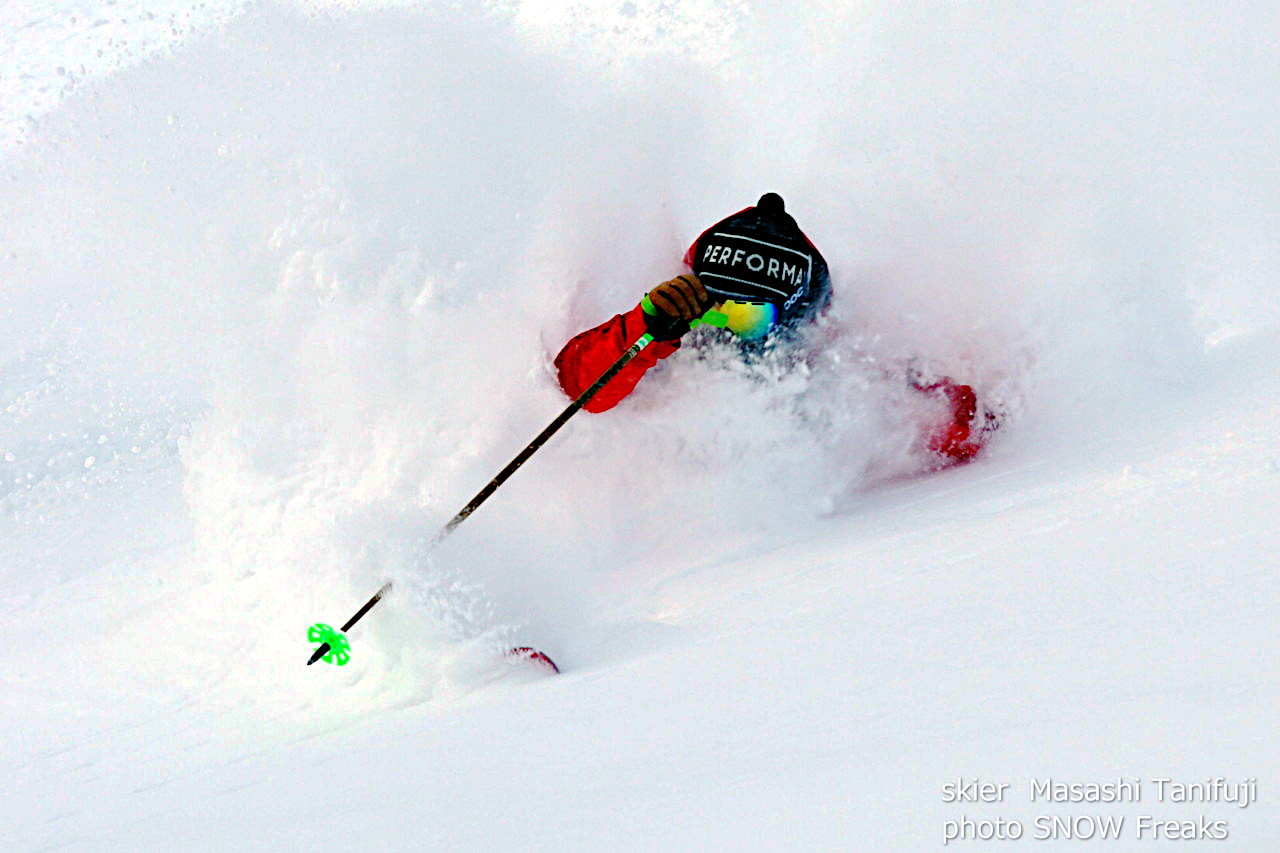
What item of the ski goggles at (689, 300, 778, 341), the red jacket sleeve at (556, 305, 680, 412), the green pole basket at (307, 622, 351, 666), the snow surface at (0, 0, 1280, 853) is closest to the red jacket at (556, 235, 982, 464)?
the red jacket sleeve at (556, 305, 680, 412)

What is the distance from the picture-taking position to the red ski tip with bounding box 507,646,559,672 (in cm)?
268

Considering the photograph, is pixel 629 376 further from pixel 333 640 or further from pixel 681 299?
pixel 333 640

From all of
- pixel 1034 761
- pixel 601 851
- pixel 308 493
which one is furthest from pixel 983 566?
pixel 308 493

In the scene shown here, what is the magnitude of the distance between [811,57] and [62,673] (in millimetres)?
6455

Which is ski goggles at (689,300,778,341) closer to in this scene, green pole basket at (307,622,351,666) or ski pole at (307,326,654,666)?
ski pole at (307,326,654,666)

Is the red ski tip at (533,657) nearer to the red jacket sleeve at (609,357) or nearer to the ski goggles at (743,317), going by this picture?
the red jacket sleeve at (609,357)

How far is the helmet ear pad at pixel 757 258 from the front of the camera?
3479 mm

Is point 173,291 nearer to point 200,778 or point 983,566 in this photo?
point 200,778

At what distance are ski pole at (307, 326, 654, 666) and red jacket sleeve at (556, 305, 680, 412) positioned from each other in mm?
40

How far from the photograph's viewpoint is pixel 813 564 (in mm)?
2965

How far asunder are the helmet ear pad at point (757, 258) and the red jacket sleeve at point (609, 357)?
315mm

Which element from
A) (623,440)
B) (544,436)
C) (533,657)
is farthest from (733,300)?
(533,657)

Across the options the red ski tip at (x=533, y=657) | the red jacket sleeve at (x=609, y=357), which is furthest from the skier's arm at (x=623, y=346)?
the red ski tip at (x=533, y=657)

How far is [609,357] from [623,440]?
0.52 meters
